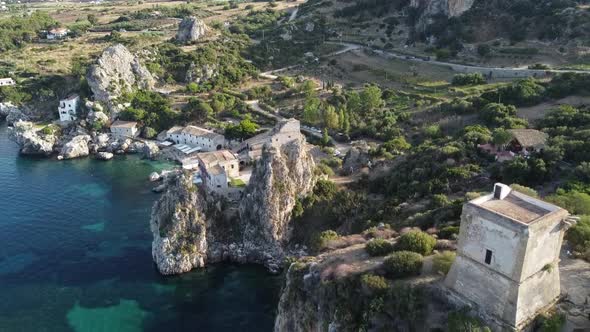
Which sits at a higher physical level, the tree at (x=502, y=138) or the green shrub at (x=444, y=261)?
the green shrub at (x=444, y=261)

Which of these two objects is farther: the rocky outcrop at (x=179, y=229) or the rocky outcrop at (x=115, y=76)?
the rocky outcrop at (x=115, y=76)

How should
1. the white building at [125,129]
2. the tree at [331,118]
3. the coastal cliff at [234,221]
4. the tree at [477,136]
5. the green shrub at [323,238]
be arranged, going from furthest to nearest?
the white building at [125,129], the tree at [331,118], the tree at [477,136], the coastal cliff at [234,221], the green shrub at [323,238]

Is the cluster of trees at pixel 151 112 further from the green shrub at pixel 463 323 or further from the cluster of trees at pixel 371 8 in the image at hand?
the green shrub at pixel 463 323

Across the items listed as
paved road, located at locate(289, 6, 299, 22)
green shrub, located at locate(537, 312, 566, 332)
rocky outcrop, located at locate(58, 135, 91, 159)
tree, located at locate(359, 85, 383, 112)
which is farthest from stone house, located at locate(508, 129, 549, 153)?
paved road, located at locate(289, 6, 299, 22)

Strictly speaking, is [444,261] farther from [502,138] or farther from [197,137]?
[197,137]

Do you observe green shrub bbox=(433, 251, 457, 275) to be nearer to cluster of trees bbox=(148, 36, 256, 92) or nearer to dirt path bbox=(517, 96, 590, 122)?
dirt path bbox=(517, 96, 590, 122)

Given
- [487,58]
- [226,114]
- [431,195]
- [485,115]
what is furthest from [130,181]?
[487,58]

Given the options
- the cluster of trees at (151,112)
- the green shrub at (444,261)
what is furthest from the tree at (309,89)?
the green shrub at (444,261)
